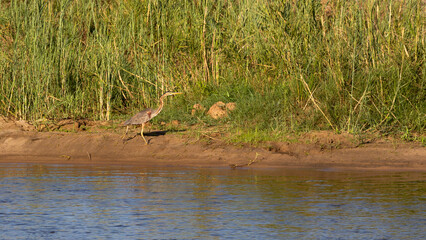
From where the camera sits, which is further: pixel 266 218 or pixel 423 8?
pixel 423 8

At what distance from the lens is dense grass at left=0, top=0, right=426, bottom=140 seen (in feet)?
29.9

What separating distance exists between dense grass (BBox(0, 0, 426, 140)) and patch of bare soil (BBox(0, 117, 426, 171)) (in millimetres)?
327

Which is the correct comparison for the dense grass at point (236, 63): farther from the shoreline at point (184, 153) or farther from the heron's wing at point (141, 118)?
the heron's wing at point (141, 118)

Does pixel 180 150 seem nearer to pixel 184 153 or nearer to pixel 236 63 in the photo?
pixel 184 153

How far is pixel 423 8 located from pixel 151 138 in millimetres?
4334

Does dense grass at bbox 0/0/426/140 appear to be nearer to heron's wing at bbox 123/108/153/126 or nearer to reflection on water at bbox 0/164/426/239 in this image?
heron's wing at bbox 123/108/153/126

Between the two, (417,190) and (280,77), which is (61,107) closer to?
(280,77)

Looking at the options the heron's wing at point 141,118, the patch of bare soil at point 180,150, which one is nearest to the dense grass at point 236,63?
the patch of bare soil at point 180,150

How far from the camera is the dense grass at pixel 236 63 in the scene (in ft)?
29.9

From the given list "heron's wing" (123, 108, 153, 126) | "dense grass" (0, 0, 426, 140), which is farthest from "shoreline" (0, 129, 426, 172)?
"dense grass" (0, 0, 426, 140)

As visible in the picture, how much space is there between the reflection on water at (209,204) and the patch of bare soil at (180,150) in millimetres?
544

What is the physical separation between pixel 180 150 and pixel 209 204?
3135 millimetres

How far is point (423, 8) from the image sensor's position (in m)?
9.83

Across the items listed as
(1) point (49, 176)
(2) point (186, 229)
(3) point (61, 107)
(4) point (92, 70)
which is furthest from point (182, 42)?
(2) point (186, 229)
